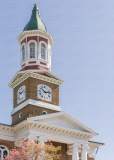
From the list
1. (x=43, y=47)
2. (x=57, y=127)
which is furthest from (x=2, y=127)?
(x=43, y=47)

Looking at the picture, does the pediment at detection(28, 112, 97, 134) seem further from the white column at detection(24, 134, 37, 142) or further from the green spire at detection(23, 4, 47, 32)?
the green spire at detection(23, 4, 47, 32)

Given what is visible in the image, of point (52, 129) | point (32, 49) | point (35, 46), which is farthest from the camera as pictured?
point (32, 49)

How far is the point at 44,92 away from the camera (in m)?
38.2

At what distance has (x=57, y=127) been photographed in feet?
116

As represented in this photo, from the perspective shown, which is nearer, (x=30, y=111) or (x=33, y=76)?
(x=30, y=111)

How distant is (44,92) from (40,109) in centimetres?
208

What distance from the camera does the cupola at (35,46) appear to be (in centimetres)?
3997

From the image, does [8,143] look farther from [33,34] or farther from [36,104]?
[33,34]

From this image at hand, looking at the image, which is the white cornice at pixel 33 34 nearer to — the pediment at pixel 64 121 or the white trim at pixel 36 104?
the white trim at pixel 36 104

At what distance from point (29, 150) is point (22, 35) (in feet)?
51.4

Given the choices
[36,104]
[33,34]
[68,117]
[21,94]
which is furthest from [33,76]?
[68,117]

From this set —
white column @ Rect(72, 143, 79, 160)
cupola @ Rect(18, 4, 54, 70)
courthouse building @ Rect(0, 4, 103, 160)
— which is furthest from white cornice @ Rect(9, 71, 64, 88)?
white column @ Rect(72, 143, 79, 160)

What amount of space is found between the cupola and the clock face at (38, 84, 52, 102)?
7.36 ft

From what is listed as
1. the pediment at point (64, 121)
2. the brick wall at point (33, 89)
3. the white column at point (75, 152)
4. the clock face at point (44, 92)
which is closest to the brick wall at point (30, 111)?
the brick wall at point (33, 89)
